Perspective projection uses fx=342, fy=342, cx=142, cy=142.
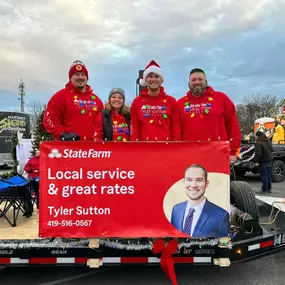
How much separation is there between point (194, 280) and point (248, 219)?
2.84 feet

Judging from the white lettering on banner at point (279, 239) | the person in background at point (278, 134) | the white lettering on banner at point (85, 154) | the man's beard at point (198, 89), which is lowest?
the white lettering on banner at point (279, 239)

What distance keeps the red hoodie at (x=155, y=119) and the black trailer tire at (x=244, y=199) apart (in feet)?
3.35

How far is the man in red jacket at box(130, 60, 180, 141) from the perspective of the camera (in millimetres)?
3801

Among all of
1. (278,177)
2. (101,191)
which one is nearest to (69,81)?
(101,191)

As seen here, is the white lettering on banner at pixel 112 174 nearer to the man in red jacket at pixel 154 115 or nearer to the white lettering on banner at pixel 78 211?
the white lettering on banner at pixel 78 211

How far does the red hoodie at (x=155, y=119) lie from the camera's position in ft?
12.5

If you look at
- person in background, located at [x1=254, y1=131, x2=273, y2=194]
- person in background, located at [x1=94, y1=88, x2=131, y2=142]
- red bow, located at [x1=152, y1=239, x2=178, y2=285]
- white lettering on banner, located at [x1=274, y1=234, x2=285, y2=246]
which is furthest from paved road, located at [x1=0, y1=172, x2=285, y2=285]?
person in background, located at [x1=254, y1=131, x2=273, y2=194]

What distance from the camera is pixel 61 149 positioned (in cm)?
303

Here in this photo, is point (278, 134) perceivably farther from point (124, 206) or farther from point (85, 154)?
point (85, 154)

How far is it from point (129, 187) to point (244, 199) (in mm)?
1568

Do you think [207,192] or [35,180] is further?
[35,180]

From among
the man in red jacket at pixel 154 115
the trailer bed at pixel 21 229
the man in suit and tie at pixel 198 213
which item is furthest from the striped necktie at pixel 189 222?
the trailer bed at pixel 21 229

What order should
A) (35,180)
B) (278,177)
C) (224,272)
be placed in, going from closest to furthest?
1. (224,272)
2. (35,180)
3. (278,177)

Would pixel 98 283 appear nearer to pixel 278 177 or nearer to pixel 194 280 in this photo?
pixel 194 280
